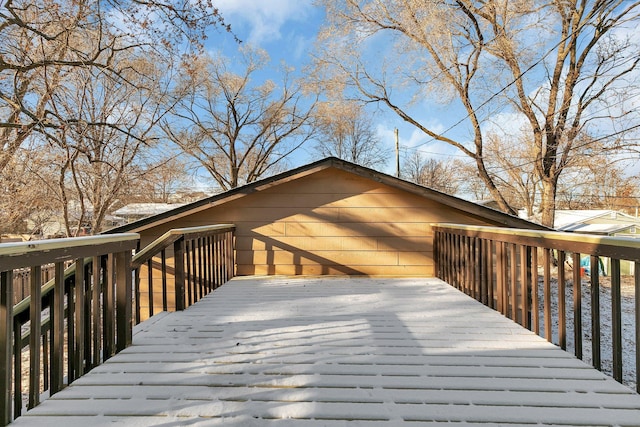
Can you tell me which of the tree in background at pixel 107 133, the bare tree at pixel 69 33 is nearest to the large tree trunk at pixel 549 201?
the bare tree at pixel 69 33

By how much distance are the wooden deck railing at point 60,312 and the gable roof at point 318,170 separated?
2470mm

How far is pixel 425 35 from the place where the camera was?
11.0m

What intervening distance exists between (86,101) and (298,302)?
31.2ft

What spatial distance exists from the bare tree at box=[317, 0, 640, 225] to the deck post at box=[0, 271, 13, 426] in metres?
12.1

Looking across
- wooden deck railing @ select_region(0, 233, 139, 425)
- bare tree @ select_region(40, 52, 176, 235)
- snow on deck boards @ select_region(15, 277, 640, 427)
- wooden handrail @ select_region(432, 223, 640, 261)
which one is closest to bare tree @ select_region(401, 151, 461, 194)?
bare tree @ select_region(40, 52, 176, 235)

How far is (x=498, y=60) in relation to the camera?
11.1 meters

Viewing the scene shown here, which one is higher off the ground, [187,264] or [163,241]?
[163,241]

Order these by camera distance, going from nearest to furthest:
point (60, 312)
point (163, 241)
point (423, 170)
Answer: point (60, 312), point (163, 241), point (423, 170)

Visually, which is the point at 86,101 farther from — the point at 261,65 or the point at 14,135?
the point at 261,65

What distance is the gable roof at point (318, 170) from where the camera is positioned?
4945 millimetres

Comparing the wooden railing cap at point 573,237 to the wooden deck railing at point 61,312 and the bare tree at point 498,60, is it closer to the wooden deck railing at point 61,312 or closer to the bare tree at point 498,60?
the wooden deck railing at point 61,312

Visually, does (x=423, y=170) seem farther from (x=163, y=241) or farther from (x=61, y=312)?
(x=61, y=312)

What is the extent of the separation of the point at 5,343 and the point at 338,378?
5.06 feet

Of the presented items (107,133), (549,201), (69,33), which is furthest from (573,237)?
(107,133)
